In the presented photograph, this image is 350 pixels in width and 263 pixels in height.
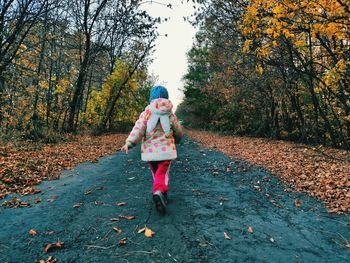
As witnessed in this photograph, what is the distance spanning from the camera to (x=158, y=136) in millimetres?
5297

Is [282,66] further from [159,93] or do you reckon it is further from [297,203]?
[159,93]

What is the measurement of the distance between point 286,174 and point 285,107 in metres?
12.7

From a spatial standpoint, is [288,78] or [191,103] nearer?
[288,78]

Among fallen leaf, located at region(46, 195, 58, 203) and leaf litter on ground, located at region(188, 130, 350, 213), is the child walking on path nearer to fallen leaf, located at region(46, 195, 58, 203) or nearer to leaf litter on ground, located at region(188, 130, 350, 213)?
fallen leaf, located at region(46, 195, 58, 203)

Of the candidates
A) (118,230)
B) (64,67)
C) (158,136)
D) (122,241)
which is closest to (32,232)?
(118,230)

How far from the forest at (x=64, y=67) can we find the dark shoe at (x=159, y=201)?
895 centimetres

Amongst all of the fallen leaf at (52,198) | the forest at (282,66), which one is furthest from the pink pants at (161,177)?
the forest at (282,66)

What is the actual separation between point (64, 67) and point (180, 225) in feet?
89.1

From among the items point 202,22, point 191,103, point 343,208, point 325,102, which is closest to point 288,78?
point 325,102

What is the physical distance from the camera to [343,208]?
18.0 feet

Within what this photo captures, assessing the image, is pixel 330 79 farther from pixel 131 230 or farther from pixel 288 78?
pixel 288 78

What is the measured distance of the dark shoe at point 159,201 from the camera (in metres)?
4.80

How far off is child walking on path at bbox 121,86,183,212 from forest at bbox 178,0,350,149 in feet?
11.8

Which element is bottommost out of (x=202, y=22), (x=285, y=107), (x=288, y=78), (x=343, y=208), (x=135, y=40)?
(x=343, y=208)
